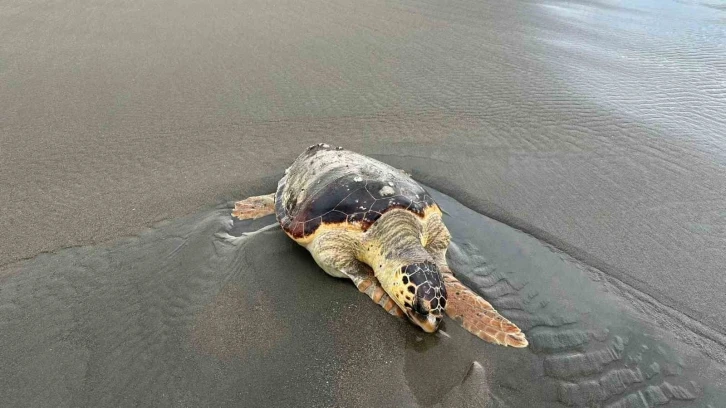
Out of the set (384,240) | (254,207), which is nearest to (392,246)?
(384,240)

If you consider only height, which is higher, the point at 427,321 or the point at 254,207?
the point at 427,321

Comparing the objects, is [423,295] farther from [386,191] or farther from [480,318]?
[386,191]

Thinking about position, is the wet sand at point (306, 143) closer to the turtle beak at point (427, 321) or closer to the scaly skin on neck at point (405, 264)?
the turtle beak at point (427, 321)

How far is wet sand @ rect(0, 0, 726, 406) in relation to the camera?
3.04 metres

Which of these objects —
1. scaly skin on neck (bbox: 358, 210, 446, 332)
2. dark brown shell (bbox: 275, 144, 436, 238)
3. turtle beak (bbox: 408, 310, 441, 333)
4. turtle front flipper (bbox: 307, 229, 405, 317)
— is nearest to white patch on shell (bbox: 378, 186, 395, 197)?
dark brown shell (bbox: 275, 144, 436, 238)

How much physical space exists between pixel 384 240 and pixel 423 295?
63cm

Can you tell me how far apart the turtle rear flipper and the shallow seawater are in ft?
0.24

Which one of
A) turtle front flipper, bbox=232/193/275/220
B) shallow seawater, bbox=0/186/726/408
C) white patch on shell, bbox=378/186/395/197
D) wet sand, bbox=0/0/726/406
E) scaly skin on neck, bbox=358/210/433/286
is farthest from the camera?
turtle front flipper, bbox=232/193/275/220

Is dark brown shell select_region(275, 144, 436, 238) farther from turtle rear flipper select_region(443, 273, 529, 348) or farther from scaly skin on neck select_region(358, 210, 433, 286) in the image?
turtle rear flipper select_region(443, 273, 529, 348)

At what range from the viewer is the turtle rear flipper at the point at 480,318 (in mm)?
2916

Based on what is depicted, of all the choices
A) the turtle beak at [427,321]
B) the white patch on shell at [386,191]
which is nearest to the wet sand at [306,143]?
the turtle beak at [427,321]

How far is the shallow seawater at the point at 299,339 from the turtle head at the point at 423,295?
0.45 feet

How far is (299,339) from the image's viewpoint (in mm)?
2957

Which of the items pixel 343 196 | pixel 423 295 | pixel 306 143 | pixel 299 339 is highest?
pixel 343 196
